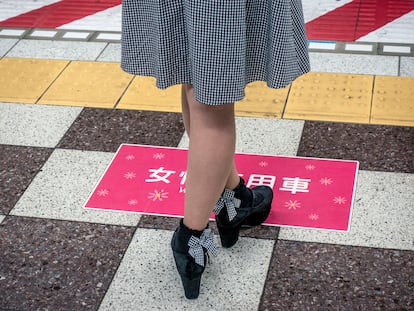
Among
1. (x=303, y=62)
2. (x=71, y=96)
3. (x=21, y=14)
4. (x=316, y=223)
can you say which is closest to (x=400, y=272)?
(x=316, y=223)

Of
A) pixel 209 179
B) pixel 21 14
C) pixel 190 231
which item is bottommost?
pixel 21 14

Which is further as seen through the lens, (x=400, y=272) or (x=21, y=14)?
(x=21, y=14)

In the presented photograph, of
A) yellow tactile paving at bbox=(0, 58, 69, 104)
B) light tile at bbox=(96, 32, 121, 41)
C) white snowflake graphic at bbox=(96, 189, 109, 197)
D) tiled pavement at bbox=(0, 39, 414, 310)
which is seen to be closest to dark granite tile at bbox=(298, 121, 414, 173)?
tiled pavement at bbox=(0, 39, 414, 310)

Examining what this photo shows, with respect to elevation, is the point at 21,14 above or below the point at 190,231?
below

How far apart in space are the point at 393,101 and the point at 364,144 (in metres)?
0.41

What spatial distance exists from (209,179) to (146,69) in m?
0.38

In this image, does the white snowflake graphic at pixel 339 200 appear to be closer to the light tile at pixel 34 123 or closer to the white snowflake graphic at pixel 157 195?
the white snowflake graphic at pixel 157 195

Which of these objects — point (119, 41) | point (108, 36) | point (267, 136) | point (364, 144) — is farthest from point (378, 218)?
point (108, 36)

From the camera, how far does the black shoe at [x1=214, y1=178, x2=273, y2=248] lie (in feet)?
8.16

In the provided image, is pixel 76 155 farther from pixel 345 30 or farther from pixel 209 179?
pixel 345 30

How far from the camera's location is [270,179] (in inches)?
115

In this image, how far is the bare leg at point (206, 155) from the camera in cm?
217

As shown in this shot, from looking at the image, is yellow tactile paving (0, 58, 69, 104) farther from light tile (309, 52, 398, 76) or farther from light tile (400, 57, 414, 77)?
light tile (400, 57, 414, 77)

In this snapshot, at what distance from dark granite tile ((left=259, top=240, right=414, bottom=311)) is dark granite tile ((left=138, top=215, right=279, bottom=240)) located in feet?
0.24
